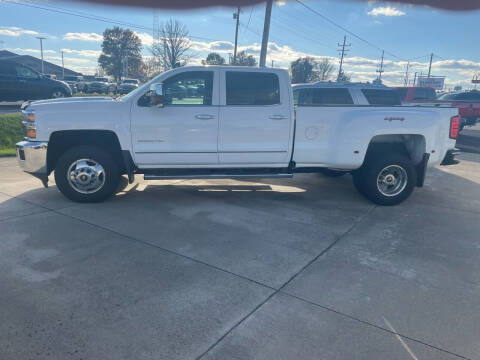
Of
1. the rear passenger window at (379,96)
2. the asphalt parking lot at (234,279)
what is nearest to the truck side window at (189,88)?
the asphalt parking lot at (234,279)

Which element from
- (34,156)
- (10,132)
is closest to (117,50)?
(10,132)

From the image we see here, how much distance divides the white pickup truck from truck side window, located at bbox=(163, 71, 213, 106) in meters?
0.01

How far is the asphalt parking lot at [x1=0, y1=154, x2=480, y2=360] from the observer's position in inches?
101

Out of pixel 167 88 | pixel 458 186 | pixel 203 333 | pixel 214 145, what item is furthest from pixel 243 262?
pixel 458 186

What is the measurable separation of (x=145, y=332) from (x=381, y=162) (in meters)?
4.40

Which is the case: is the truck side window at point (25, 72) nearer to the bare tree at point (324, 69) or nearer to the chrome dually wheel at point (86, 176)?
the chrome dually wheel at point (86, 176)

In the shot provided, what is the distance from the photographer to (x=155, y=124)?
17.0 feet

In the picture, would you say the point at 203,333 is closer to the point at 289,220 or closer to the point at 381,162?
the point at 289,220

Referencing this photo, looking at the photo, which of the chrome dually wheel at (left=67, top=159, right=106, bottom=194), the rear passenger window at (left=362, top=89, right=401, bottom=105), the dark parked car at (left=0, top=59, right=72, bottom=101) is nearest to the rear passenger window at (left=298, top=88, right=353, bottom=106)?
the rear passenger window at (left=362, top=89, right=401, bottom=105)

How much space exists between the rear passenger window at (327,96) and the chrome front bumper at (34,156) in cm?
522

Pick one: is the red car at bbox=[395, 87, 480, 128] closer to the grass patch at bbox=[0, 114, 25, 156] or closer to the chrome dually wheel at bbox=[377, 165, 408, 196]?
the chrome dually wheel at bbox=[377, 165, 408, 196]

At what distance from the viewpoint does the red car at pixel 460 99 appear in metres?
17.6

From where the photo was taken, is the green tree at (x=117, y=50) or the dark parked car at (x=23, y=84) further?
the green tree at (x=117, y=50)

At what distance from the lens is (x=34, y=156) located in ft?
16.8
